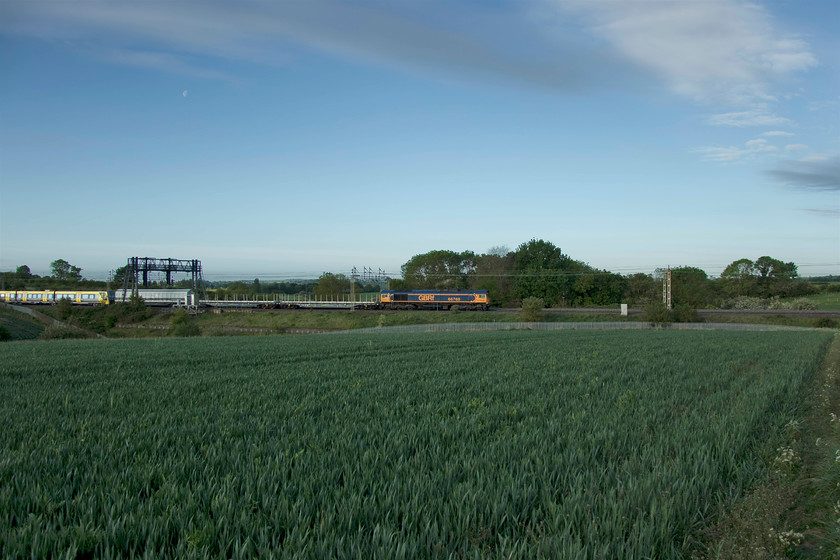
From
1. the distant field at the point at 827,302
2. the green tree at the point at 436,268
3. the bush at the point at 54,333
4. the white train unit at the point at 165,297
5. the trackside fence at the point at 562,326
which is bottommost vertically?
the trackside fence at the point at 562,326

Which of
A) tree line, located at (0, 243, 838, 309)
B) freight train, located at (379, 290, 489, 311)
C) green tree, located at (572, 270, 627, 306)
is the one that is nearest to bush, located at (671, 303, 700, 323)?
tree line, located at (0, 243, 838, 309)

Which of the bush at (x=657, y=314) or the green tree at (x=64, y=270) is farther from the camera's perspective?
the green tree at (x=64, y=270)

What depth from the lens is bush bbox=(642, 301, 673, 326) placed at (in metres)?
54.6

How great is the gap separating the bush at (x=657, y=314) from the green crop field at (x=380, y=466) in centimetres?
4690

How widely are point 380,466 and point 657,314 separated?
187ft

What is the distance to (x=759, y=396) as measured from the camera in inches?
366

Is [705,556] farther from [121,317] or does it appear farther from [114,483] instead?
[121,317]

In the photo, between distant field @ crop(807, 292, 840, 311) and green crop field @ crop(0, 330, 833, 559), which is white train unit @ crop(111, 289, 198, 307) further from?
distant field @ crop(807, 292, 840, 311)

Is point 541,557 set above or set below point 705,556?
above

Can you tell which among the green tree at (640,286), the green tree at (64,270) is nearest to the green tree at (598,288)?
the green tree at (640,286)

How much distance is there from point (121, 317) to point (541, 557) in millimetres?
78138

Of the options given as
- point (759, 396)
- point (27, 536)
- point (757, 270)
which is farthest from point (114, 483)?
point (757, 270)

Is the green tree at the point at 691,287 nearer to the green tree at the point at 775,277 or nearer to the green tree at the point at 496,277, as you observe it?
the green tree at the point at 775,277

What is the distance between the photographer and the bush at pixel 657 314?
5458 cm
